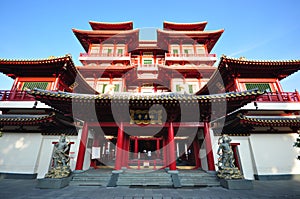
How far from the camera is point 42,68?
11.6 metres

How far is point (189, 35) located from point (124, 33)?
9.74 m

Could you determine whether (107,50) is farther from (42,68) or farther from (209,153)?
(209,153)

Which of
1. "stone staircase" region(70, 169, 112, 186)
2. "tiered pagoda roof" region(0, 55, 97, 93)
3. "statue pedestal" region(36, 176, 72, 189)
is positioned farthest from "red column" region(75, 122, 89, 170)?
"tiered pagoda roof" region(0, 55, 97, 93)

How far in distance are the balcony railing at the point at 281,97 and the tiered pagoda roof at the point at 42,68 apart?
1615 cm

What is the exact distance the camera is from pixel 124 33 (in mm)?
20188

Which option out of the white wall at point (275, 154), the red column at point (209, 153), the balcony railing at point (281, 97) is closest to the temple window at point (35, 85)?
the red column at point (209, 153)

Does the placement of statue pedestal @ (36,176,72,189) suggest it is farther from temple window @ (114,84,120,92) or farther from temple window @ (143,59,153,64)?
temple window @ (143,59,153,64)

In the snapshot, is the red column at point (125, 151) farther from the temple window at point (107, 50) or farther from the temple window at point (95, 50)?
the temple window at point (95, 50)

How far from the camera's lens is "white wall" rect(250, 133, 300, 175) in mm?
8898

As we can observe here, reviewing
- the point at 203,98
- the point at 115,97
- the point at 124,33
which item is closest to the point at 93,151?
the point at 115,97

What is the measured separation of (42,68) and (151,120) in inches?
420


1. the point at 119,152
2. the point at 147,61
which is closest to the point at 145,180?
the point at 119,152

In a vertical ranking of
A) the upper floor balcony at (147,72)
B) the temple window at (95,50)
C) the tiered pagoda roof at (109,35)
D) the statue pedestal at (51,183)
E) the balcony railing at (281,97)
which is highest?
the tiered pagoda roof at (109,35)

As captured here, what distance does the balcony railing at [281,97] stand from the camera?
1098cm
